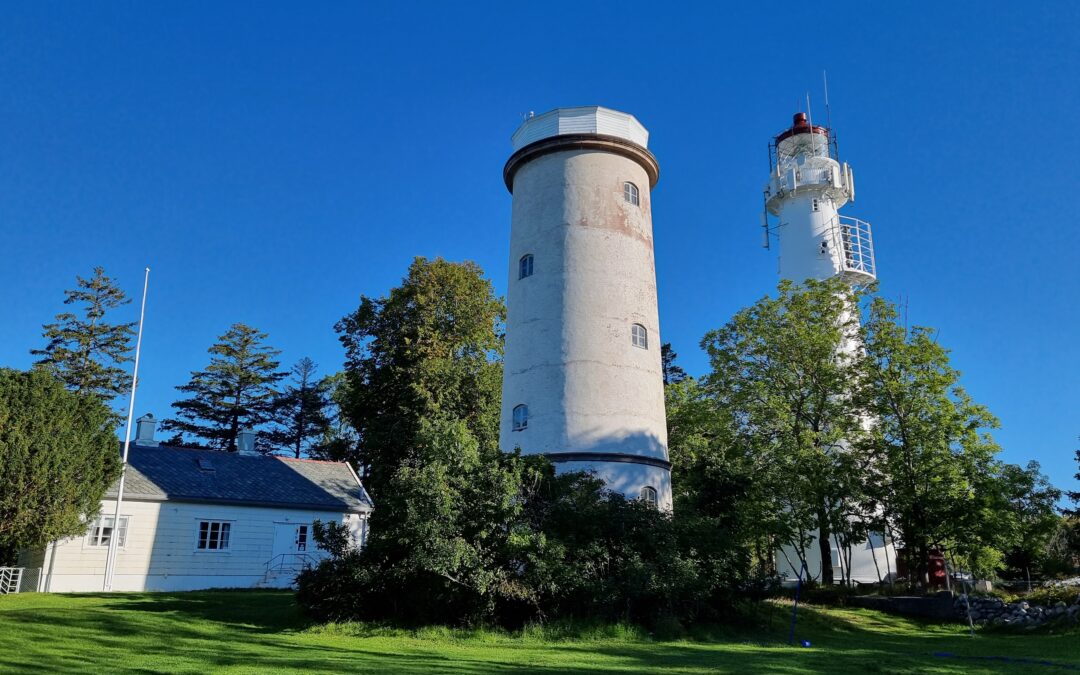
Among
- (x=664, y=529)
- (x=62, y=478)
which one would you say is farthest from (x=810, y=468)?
(x=62, y=478)

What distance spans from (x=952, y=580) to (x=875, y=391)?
8459 millimetres

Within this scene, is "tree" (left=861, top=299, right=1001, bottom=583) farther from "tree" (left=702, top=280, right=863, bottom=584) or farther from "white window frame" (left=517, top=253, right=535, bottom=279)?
"white window frame" (left=517, top=253, right=535, bottom=279)

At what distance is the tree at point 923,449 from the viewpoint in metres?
A: 23.6

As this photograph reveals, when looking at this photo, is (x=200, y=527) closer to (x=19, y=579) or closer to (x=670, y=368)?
(x=19, y=579)

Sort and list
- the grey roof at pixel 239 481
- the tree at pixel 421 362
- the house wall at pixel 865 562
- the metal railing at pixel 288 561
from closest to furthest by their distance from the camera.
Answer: the grey roof at pixel 239 481
the metal railing at pixel 288 561
the house wall at pixel 865 562
the tree at pixel 421 362

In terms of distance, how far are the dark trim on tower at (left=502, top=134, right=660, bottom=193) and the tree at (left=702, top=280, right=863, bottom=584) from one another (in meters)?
8.18

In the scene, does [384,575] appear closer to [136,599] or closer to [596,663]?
[596,663]

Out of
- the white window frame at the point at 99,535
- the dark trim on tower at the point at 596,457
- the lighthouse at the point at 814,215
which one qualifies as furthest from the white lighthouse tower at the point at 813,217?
the white window frame at the point at 99,535

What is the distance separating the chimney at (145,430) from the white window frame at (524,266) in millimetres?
18666

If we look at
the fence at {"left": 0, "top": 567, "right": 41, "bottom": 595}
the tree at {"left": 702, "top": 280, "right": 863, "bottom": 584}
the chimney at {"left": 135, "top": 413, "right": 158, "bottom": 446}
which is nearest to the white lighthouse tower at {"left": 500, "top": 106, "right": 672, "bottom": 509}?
the tree at {"left": 702, "top": 280, "right": 863, "bottom": 584}

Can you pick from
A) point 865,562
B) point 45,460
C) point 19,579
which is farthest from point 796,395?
point 19,579

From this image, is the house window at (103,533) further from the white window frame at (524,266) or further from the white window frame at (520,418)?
the white window frame at (524,266)

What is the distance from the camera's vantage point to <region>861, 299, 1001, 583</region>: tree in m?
23.6

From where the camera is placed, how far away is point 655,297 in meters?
21.7
